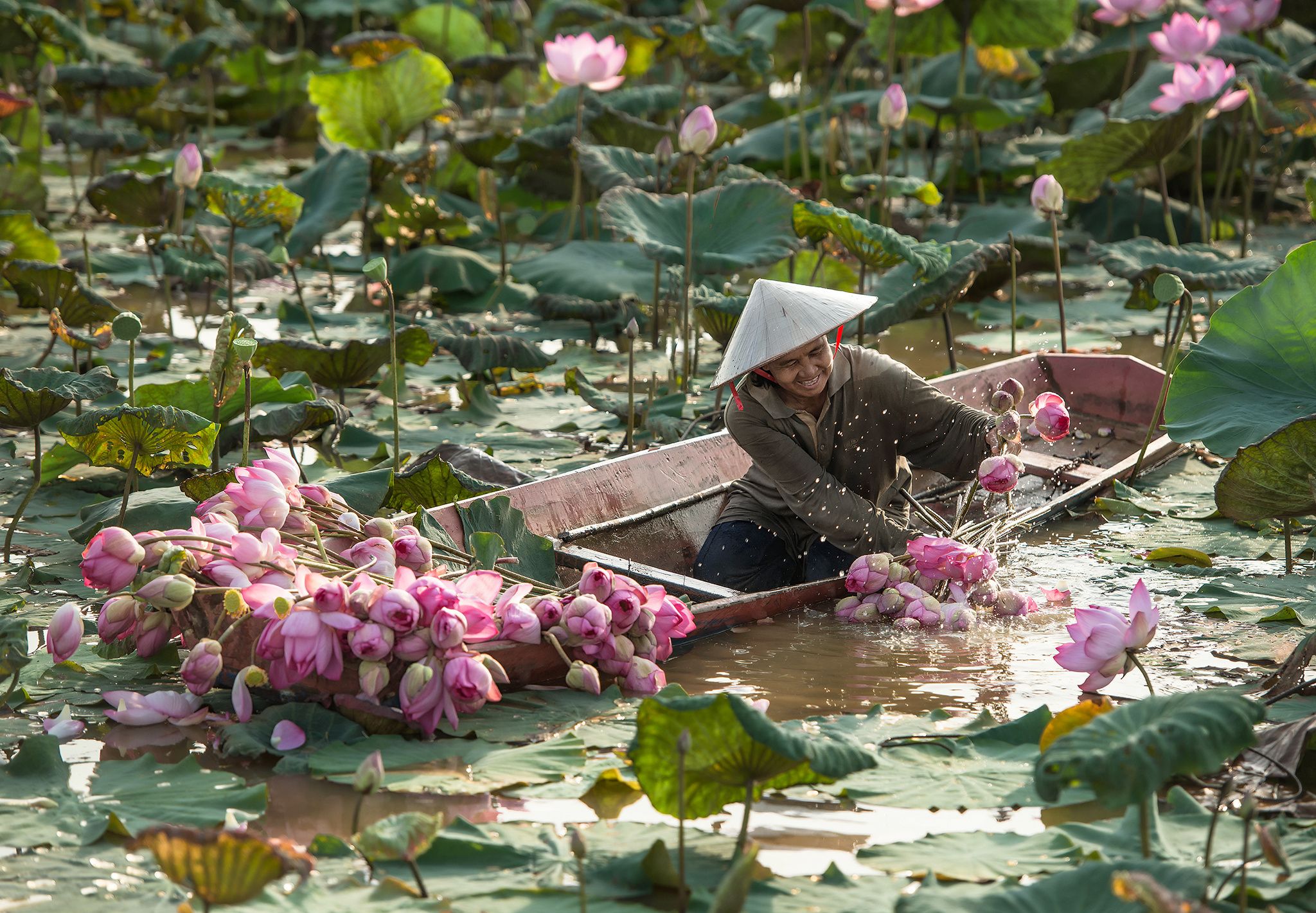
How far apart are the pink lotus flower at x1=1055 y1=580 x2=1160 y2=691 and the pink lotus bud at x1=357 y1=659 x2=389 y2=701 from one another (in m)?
1.25

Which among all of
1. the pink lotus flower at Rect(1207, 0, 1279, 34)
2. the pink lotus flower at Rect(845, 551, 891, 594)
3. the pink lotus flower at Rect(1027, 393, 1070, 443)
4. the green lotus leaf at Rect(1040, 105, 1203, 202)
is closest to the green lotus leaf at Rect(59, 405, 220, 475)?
the pink lotus flower at Rect(845, 551, 891, 594)

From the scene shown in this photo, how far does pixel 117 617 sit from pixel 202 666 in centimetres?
22

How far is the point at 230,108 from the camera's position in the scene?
12.2 metres

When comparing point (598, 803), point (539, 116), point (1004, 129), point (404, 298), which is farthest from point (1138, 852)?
point (1004, 129)

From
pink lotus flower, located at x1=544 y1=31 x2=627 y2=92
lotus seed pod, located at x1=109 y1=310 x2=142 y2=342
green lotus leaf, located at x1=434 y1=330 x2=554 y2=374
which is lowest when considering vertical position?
green lotus leaf, located at x1=434 y1=330 x2=554 y2=374

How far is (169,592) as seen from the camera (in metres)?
2.62

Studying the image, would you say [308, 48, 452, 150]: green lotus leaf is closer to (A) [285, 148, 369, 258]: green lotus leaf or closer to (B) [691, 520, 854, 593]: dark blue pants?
(A) [285, 148, 369, 258]: green lotus leaf

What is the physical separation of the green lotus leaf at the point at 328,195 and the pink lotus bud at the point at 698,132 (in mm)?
1979

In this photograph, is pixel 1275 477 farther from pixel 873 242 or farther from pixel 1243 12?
pixel 1243 12

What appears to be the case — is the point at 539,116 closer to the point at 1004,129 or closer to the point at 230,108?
the point at 1004,129

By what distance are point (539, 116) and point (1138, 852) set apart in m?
6.15

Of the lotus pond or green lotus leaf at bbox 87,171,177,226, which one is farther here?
green lotus leaf at bbox 87,171,177,226

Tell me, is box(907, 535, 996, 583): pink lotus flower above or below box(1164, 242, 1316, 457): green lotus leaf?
below

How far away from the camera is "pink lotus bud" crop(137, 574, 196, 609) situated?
2629mm
